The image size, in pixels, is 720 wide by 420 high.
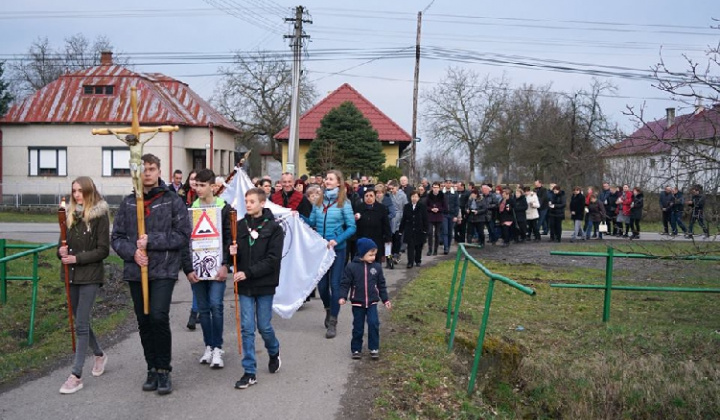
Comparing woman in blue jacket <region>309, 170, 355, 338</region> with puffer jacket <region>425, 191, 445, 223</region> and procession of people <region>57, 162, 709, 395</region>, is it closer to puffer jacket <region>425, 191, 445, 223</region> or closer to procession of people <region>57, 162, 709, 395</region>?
procession of people <region>57, 162, 709, 395</region>

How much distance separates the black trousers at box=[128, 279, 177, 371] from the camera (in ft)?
21.8

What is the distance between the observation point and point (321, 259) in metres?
9.62

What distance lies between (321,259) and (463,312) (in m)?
3.19

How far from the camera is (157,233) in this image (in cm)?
665

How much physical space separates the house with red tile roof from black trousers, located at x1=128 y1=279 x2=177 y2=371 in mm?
39316

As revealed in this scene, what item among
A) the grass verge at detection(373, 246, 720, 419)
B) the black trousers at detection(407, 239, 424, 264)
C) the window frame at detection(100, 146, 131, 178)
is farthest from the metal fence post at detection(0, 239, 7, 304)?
the window frame at detection(100, 146, 131, 178)

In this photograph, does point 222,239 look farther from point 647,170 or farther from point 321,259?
point 647,170

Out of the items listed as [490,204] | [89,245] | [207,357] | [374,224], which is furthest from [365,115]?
[89,245]

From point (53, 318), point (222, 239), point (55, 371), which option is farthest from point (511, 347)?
point (53, 318)

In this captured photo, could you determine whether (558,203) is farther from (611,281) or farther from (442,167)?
(442,167)

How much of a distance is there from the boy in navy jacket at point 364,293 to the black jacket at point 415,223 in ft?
26.4

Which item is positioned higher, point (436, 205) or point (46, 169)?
point (46, 169)

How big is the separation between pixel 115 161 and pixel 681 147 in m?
36.1

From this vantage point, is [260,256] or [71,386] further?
[260,256]
